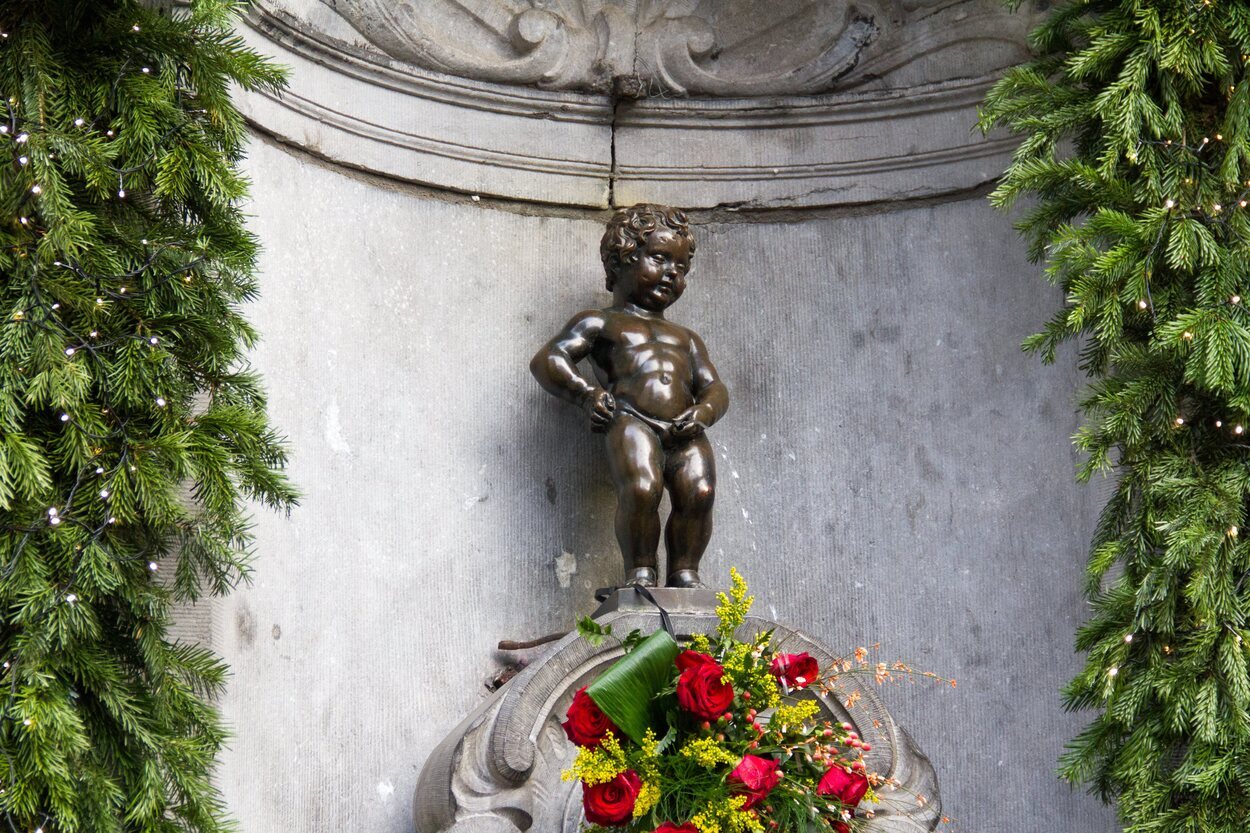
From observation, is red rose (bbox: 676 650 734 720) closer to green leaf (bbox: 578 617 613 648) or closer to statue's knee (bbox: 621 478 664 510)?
green leaf (bbox: 578 617 613 648)

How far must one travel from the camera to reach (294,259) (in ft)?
12.1

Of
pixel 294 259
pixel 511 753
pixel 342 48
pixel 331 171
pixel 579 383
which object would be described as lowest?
pixel 511 753

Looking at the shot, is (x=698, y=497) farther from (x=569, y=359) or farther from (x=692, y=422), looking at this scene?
(x=569, y=359)

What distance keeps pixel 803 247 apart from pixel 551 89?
2.34 feet

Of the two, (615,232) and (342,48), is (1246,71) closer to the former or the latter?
(615,232)

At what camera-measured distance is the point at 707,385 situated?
12.1ft

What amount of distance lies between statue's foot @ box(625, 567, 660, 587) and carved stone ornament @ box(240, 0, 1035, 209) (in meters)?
1.06

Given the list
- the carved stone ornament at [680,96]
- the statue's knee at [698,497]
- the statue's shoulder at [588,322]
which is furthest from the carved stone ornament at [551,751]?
the carved stone ornament at [680,96]

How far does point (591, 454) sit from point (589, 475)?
53 mm

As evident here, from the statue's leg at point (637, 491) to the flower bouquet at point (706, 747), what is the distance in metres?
0.60

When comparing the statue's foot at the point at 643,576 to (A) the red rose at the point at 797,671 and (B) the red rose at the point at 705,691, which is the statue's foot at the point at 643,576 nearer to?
(A) the red rose at the point at 797,671

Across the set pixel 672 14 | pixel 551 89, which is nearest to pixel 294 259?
pixel 551 89

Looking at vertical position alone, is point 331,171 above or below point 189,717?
above

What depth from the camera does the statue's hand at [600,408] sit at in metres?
3.54
